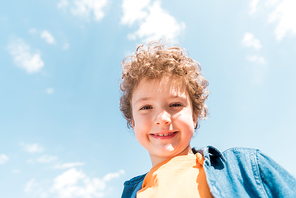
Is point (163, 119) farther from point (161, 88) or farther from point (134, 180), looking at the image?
point (134, 180)

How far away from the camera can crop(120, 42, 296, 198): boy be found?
162 centimetres

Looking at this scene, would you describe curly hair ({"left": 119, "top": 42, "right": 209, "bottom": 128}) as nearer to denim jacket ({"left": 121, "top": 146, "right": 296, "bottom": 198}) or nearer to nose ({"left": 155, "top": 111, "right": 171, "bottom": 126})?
nose ({"left": 155, "top": 111, "right": 171, "bottom": 126})

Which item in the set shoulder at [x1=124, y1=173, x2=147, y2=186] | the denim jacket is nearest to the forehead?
the denim jacket

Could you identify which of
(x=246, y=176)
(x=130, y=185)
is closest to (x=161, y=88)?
(x=246, y=176)

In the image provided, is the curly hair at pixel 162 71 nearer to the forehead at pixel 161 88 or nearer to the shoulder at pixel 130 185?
the forehead at pixel 161 88

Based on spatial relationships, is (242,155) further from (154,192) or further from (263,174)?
(154,192)

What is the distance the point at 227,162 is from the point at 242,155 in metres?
0.13

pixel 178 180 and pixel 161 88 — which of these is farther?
pixel 161 88

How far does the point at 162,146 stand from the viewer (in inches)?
87.1

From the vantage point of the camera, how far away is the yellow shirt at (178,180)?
165 cm

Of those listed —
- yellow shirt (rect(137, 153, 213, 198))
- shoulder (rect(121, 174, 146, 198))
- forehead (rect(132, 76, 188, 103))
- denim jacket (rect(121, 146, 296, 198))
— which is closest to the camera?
denim jacket (rect(121, 146, 296, 198))

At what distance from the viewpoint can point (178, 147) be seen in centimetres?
221

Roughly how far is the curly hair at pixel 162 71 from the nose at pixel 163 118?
0.45 m

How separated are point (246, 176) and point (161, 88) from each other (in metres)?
1.08
